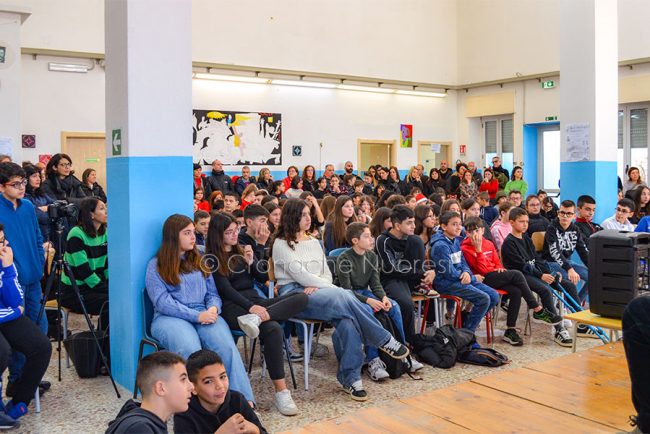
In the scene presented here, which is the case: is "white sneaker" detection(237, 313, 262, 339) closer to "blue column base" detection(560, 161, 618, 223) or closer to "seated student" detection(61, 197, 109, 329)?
"seated student" detection(61, 197, 109, 329)

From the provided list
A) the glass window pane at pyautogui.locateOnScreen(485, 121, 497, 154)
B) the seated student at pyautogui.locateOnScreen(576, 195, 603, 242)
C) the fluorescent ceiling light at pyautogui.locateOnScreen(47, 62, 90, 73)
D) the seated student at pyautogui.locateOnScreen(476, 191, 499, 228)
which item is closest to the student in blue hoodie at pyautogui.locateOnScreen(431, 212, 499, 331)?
the seated student at pyautogui.locateOnScreen(576, 195, 603, 242)

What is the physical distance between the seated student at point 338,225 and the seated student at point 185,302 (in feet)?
6.70

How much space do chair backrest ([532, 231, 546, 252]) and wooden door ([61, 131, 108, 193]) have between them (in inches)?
306

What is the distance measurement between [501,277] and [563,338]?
73 centimetres

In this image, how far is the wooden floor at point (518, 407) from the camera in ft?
7.63

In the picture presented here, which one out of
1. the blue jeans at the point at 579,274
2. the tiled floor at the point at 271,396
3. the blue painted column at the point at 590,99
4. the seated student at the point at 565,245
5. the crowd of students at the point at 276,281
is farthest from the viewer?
the blue painted column at the point at 590,99

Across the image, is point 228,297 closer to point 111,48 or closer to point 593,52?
point 111,48

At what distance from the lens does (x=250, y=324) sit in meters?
3.85

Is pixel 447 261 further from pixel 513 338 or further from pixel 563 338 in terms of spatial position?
pixel 563 338

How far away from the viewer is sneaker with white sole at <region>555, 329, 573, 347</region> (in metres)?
5.33

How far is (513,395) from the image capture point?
8.64 ft

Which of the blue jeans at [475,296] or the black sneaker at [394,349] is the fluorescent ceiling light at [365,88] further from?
the black sneaker at [394,349]

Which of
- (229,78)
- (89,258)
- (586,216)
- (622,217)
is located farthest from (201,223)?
(229,78)

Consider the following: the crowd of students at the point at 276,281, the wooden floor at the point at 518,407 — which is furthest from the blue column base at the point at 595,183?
the wooden floor at the point at 518,407
